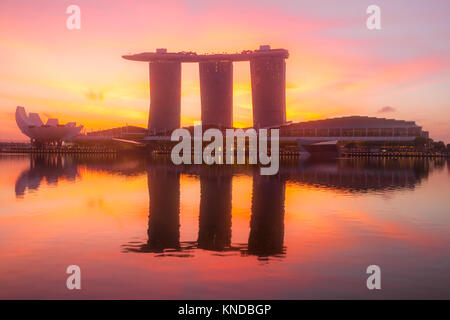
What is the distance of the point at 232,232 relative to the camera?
1134 inches

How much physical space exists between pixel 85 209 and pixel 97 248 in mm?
14481

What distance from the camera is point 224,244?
83.9 feet

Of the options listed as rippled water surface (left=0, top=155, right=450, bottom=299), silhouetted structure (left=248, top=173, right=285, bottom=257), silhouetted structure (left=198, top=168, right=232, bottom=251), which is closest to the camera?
rippled water surface (left=0, top=155, right=450, bottom=299)

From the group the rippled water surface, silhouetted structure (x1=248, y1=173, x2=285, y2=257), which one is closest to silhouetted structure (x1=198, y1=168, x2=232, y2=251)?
the rippled water surface

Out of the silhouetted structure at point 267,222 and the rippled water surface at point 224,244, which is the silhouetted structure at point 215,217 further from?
the silhouetted structure at point 267,222

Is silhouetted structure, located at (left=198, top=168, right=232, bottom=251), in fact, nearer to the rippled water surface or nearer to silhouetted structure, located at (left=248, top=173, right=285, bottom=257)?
the rippled water surface

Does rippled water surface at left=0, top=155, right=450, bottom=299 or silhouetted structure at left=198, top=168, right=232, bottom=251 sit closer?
rippled water surface at left=0, top=155, right=450, bottom=299

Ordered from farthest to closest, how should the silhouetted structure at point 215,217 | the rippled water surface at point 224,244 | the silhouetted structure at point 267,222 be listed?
the silhouetted structure at point 215,217 < the silhouetted structure at point 267,222 < the rippled water surface at point 224,244

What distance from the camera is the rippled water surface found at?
A: 60.1 ft

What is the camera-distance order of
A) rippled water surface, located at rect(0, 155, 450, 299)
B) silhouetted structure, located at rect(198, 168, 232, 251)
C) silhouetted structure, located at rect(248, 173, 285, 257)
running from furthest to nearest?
silhouetted structure, located at rect(198, 168, 232, 251)
silhouetted structure, located at rect(248, 173, 285, 257)
rippled water surface, located at rect(0, 155, 450, 299)

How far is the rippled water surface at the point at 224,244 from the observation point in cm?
1831

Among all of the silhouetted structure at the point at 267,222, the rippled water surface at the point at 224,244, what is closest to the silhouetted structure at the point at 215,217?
the rippled water surface at the point at 224,244

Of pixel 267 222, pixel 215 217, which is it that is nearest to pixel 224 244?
pixel 267 222
